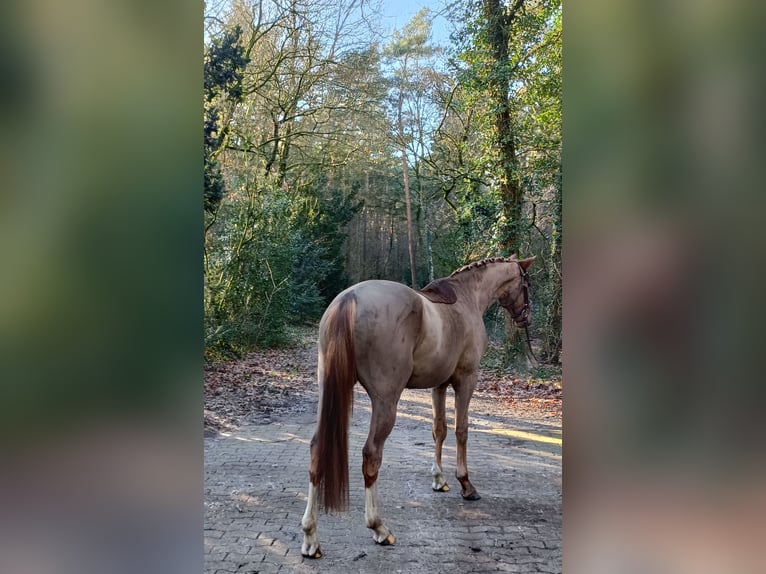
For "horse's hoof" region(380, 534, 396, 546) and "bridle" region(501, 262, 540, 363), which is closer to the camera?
"horse's hoof" region(380, 534, 396, 546)

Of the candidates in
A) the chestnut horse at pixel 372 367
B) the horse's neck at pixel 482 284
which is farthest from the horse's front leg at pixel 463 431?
the horse's neck at pixel 482 284

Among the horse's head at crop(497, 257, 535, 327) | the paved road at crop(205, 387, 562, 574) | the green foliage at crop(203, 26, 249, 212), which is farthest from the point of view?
the green foliage at crop(203, 26, 249, 212)

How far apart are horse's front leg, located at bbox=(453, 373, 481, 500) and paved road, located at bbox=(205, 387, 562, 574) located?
0.10 metres

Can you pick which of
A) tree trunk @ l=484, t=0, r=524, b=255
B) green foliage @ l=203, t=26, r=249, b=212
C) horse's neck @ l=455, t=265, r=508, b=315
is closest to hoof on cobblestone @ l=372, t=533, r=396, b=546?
horse's neck @ l=455, t=265, r=508, b=315

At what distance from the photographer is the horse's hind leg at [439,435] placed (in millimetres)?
3434

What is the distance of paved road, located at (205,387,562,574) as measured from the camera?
2.45 m

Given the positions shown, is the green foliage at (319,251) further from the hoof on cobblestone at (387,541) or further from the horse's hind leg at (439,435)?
the hoof on cobblestone at (387,541)

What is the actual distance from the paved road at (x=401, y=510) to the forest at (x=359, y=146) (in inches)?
122

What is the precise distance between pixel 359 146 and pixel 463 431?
8.98 meters

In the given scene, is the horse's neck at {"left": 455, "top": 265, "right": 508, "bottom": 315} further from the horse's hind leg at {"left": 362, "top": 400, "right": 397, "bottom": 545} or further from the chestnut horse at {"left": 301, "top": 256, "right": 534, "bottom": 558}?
the horse's hind leg at {"left": 362, "top": 400, "right": 397, "bottom": 545}

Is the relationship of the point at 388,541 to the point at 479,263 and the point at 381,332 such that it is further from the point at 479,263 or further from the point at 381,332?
the point at 479,263
